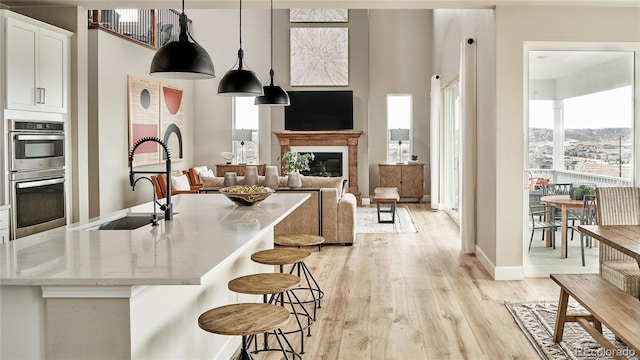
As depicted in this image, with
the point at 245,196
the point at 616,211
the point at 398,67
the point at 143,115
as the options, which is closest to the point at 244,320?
the point at 245,196

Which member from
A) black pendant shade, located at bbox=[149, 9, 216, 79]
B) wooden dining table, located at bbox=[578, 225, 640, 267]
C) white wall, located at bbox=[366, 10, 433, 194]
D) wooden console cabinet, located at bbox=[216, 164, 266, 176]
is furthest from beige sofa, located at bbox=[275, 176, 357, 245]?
white wall, located at bbox=[366, 10, 433, 194]

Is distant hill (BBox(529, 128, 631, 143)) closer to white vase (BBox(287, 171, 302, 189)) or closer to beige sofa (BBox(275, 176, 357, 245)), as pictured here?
beige sofa (BBox(275, 176, 357, 245))

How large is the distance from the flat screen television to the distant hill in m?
6.42

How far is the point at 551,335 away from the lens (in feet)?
12.4

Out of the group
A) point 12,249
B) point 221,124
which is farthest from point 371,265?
A: point 221,124

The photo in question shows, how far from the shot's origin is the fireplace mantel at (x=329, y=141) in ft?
37.8

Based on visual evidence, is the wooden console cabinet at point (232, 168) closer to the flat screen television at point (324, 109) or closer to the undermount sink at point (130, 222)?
the flat screen television at point (324, 109)

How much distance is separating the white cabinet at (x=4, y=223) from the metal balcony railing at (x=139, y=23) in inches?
150

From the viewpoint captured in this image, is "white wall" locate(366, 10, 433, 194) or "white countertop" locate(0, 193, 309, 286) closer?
"white countertop" locate(0, 193, 309, 286)

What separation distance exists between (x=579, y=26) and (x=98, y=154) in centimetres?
610

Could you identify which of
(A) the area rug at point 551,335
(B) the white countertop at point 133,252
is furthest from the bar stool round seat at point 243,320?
(A) the area rug at point 551,335

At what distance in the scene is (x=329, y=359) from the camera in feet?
11.2

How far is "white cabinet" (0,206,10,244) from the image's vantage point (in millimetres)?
4641

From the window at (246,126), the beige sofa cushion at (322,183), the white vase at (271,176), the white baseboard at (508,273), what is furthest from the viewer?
the window at (246,126)
